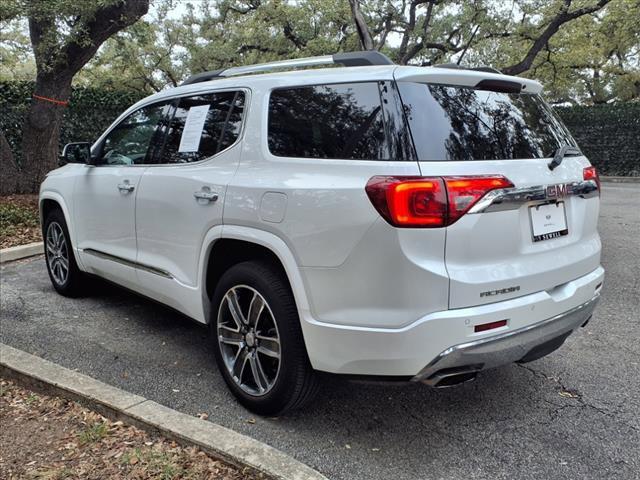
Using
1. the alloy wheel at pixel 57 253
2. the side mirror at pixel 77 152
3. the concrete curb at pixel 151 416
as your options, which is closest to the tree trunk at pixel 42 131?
the alloy wheel at pixel 57 253

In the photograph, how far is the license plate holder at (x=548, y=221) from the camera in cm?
254

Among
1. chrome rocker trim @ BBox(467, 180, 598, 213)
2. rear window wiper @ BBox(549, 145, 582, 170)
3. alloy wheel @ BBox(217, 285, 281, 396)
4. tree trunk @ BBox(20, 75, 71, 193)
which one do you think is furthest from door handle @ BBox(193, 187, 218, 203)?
tree trunk @ BBox(20, 75, 71, 193)

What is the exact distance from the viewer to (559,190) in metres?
2.66

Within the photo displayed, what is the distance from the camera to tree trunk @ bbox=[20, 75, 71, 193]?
9734mm

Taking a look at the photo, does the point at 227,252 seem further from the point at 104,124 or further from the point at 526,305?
the point at 104,124

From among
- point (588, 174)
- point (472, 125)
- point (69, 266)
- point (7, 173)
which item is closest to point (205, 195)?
point (472, 125)

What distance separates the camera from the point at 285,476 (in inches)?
89.9

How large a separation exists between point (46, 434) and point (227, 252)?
1315mm

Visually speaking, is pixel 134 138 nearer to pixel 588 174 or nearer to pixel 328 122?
pixel 328 122

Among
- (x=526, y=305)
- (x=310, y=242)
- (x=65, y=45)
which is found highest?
(x=65, y=45)

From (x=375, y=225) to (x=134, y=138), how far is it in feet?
8.37

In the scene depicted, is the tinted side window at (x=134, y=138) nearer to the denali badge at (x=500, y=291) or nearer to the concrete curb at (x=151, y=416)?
the concrete curb at (x=151, y=416)

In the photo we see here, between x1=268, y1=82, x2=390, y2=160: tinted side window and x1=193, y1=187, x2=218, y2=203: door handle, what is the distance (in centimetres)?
45

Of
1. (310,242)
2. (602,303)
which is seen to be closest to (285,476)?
(310,242)
